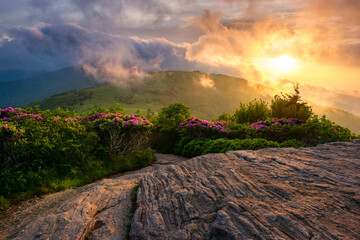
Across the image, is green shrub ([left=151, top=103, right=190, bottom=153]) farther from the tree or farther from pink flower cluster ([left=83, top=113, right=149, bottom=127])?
the tree

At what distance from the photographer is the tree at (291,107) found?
68.3 feet

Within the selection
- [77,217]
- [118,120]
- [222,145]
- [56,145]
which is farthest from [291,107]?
[77,217]

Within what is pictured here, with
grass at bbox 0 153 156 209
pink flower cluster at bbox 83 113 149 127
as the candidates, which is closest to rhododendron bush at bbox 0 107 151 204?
pink flower cluster at bbox 83 113 149 127

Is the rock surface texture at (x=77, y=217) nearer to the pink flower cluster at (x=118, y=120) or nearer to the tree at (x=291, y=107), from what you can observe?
the pink flower cluster at (x=118, y=120)

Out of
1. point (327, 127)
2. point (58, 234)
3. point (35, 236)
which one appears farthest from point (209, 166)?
point (327, 127)

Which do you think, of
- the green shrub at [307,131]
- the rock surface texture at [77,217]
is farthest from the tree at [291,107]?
the rock surface texture at [77,217]

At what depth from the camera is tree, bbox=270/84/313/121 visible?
20.8 metres

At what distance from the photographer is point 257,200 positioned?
4695 mm

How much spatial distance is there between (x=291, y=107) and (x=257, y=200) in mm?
20261

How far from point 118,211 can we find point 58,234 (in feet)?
5.17

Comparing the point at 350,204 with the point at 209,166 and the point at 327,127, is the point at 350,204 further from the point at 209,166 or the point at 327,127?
the point at 327,127

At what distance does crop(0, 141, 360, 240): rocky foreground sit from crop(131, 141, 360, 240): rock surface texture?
15mm

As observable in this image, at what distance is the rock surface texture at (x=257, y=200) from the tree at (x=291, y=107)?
48.3 feet

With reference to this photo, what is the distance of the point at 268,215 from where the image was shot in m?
4.06
